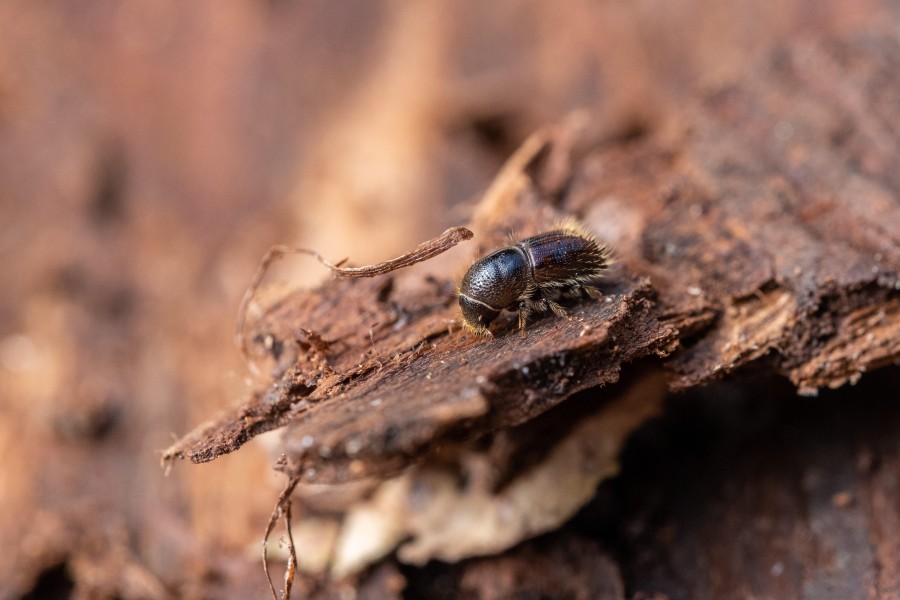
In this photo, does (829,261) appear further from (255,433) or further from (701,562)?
(255,433)

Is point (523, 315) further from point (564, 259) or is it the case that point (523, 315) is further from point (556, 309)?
point (564, 259)

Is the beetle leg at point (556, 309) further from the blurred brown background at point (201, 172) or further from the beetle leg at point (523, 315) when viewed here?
the blurred brown background at point (201, 172)

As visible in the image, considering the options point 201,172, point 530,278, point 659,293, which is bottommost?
point 659,293

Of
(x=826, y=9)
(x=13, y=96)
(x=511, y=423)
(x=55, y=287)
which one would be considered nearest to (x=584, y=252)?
(x=511, y=423)

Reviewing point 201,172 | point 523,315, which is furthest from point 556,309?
point 201,172

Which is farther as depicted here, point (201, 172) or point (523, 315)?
point (201, 172)

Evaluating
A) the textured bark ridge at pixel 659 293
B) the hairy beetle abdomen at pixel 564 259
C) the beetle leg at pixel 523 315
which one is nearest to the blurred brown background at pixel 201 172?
the textured bark ridge at pixel 659 293
